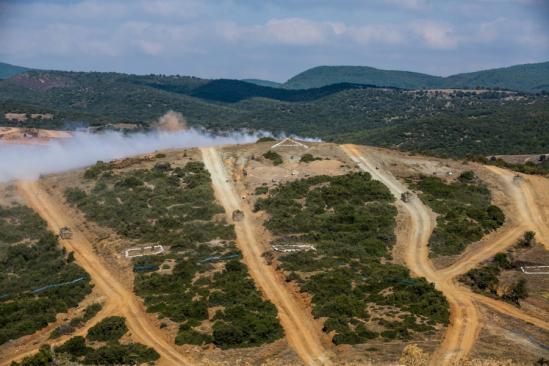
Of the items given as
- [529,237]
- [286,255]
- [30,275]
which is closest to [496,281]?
[529,237]

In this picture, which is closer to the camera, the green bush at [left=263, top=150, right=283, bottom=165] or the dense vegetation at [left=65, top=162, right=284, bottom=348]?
the dense vegetation at [left=65, top=162, right=284, bottom=348]

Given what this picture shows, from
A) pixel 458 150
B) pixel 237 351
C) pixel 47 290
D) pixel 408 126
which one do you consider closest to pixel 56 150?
pixel 47 290

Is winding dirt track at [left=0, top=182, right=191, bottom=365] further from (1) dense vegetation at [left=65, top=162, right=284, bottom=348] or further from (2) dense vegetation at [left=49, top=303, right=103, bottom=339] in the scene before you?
(1) dense vegetation at [left=65, top=162, right=284, bottom=348]

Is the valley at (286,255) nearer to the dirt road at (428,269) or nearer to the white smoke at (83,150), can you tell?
the dirt road at (428,269)

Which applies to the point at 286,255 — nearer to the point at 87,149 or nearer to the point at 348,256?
the point at 348,256

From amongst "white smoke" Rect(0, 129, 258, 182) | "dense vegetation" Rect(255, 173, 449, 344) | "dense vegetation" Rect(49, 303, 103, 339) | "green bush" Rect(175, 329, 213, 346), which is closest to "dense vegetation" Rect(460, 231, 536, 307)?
"dense vegetation" Rect(255, 173, 449, 344)

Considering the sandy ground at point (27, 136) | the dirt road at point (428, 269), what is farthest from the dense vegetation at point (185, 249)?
the sandy ground at point (27, 136)

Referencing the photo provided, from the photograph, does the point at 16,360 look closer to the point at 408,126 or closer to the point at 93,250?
the point at 93,250
